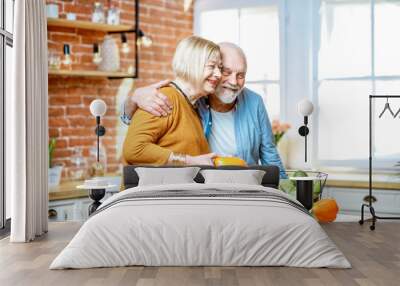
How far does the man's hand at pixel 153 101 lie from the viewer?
21.7 feet

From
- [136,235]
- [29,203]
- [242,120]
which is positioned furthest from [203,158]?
[136,235]

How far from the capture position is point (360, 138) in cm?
740

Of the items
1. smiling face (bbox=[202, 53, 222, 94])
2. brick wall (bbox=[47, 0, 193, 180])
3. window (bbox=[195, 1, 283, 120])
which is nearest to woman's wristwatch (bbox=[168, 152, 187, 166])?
smiling face (bbox=[202, 53, 222, 94])

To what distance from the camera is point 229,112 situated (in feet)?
22.3

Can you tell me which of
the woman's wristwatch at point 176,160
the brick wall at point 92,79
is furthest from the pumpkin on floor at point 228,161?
the brick wall at point 92,79

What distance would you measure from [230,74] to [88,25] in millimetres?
1624

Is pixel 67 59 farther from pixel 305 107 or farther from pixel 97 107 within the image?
pixel 305 107

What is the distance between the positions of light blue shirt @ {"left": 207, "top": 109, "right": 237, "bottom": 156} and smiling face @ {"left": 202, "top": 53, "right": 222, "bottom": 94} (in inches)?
9.6

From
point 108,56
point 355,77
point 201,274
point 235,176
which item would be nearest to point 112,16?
point 108,56

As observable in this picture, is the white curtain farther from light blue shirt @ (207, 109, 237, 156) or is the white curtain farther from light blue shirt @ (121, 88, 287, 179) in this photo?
light blue shirt @ (207, 109, 237, 156)

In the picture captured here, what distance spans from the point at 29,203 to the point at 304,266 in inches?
98.8

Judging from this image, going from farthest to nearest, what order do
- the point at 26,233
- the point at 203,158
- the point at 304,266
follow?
the point at 203,158
the point at 26,233
the point at 304,266

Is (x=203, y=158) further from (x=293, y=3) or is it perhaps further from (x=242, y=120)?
(x=293, y=3)

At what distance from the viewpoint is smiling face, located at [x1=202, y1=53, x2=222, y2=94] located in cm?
663
